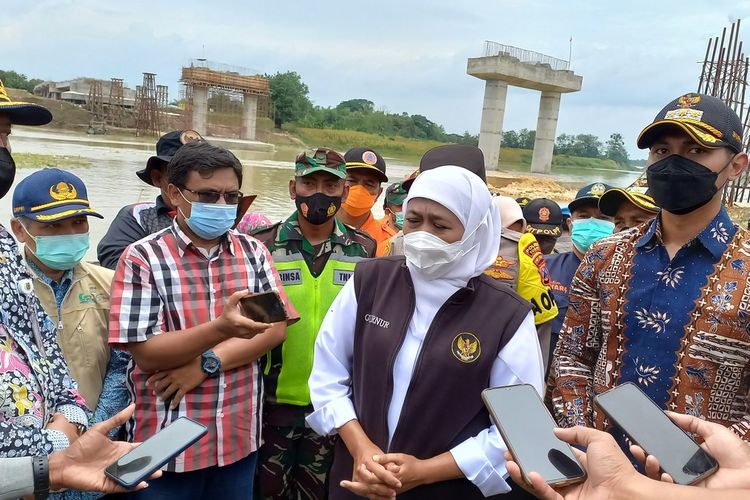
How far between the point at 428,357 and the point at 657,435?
70 cm

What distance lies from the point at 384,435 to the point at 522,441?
1.72 ft

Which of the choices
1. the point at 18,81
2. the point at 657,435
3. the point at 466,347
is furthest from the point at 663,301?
the point at 18,81

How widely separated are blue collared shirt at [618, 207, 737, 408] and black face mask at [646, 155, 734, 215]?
11 centimetres

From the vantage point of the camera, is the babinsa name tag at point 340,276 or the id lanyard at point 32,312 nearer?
the id lanyard at point 32,312

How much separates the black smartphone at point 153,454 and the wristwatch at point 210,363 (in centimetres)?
43

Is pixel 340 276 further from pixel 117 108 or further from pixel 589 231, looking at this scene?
pixel 117 108

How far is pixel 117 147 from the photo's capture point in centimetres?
2841

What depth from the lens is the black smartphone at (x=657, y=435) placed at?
144 cm

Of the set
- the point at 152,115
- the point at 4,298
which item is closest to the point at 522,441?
the point at 4,298

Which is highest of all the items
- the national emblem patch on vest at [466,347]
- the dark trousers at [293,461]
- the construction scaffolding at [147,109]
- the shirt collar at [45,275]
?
the construction scaffolding at [147,109]


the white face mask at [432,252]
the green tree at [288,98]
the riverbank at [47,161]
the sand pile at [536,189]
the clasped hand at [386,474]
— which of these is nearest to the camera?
the clasped hand at [386,474]

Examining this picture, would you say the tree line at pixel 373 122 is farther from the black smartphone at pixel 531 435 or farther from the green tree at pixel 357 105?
the black smartphone at pixel 531 435

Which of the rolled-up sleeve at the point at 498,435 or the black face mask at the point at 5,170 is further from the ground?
the black face mask at the point at 5,170

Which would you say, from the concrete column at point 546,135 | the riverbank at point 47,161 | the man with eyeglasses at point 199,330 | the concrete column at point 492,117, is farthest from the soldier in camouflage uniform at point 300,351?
the concrete column at point 546,135
